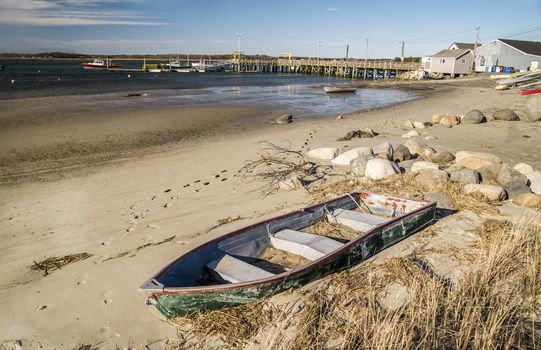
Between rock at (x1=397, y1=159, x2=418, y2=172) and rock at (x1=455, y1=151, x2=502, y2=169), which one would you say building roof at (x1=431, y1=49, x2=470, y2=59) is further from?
rock at (x1=397, y1=159, x2=418, y2=172)

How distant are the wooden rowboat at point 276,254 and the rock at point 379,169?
192 cm

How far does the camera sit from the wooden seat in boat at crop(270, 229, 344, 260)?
5.54 metres

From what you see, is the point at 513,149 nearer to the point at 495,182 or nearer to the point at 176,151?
the point at 495,182

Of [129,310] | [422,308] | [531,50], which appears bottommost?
[129,310]

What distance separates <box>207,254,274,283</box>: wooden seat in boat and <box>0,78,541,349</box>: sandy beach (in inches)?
34.1

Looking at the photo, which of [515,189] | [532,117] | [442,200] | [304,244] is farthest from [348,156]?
[532,117]

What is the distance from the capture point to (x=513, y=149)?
12.5 metres

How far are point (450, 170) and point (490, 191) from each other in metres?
1.88

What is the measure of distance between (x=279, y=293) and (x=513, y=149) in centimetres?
1134

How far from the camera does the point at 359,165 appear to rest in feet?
31.6

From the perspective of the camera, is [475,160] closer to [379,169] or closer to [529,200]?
[529,200]

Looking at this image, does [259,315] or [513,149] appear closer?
[259,315]

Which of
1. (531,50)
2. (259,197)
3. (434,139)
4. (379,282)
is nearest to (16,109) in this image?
(259,197)

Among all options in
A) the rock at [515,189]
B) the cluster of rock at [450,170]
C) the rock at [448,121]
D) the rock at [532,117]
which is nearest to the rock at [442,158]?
the cluster of rock at [450,170]
